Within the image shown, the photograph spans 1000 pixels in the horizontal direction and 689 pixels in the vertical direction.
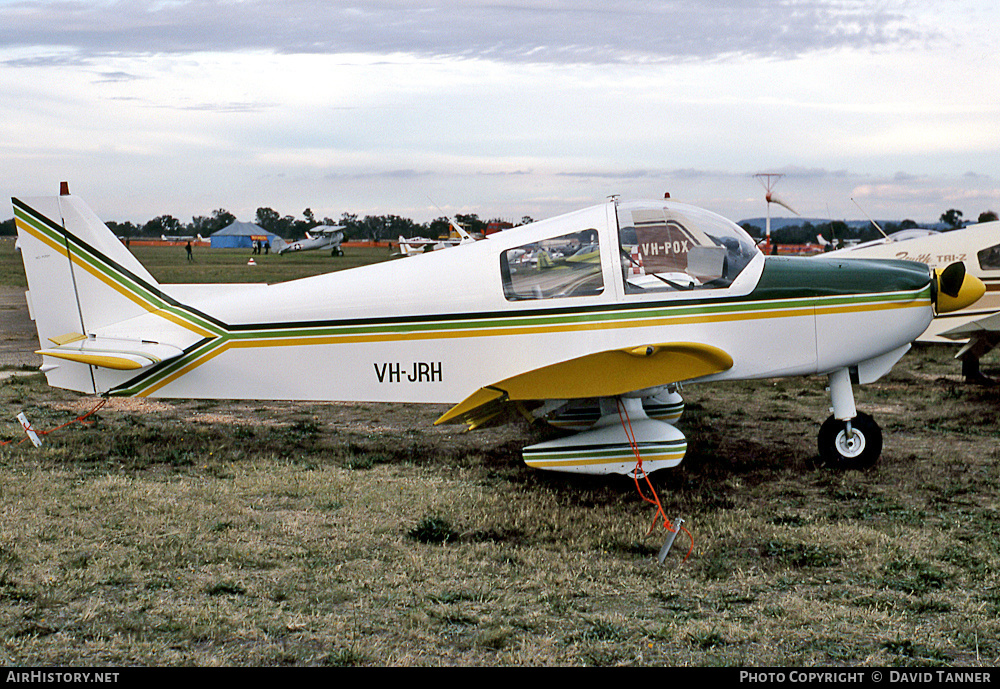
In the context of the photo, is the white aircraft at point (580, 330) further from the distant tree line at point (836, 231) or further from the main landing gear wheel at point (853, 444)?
the distant tree line at point (836, 231)

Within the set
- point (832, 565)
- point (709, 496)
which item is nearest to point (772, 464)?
point (709, 496)

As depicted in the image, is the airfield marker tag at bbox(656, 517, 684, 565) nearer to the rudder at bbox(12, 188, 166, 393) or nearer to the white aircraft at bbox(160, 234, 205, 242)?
the rudder at bbox(12, 188, 166, 393)

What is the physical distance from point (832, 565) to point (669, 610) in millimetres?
1193

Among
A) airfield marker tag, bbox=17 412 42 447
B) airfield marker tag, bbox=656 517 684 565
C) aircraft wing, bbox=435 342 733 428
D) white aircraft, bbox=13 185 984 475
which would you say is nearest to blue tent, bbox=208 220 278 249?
airfield marker tag, bbox=17 412 42 447

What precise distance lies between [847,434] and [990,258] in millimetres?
5272

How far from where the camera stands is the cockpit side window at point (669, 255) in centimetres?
634

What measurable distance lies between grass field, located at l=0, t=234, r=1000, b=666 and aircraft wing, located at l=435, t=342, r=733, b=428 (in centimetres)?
80

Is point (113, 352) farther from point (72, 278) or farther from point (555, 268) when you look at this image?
point (555, 268)

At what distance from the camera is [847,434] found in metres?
6.76

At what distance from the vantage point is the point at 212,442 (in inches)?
314

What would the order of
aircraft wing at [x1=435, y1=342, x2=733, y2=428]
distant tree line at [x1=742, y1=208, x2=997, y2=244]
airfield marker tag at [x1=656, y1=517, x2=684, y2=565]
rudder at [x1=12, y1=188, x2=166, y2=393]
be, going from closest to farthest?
airfield marker tag at [x1=656, y1=517, x2=684, y2=565]
aircraft wing at [x1=435, y1=342, x2=733, y2=428]
rudder at [x1=12, y1=188, x2=166, y2=393]
distant tree line at [x1=742, y1=208, x2=997, y2=244]

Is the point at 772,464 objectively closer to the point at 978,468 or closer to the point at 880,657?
the point at 978,468

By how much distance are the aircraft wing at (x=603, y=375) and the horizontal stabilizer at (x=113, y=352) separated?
9.13 ft

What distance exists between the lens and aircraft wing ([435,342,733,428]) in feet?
19.3
